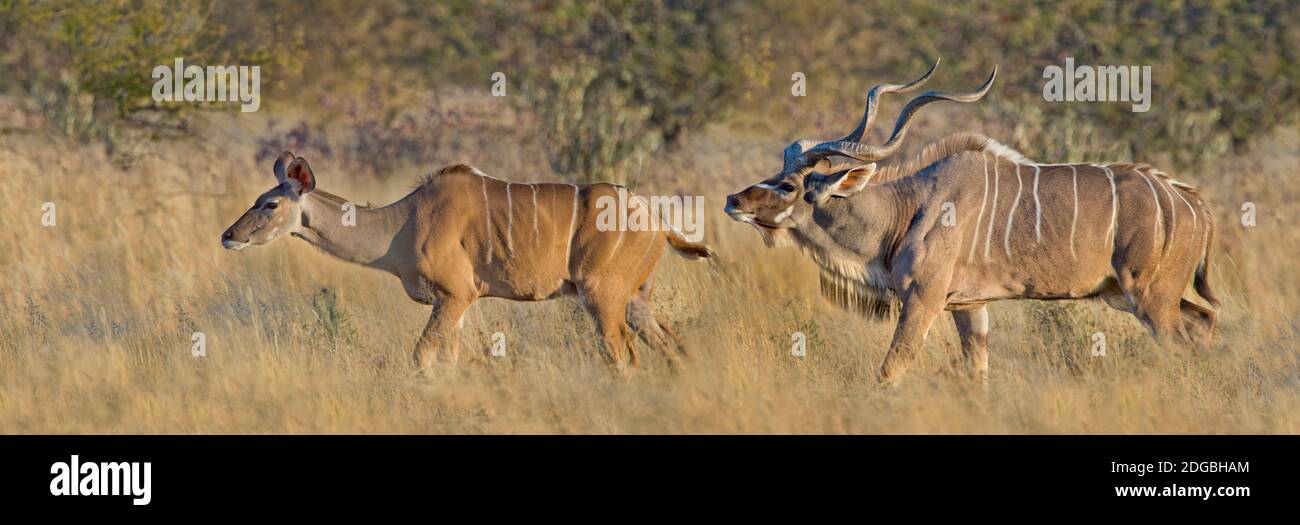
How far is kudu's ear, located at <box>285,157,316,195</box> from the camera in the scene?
7.54 m

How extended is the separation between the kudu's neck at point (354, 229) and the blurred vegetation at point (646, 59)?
4711 mm

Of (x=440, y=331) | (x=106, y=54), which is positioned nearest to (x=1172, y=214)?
(x=440, y=331)

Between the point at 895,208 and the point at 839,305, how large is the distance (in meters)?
0.76

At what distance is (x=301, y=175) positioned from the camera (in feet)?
24.9

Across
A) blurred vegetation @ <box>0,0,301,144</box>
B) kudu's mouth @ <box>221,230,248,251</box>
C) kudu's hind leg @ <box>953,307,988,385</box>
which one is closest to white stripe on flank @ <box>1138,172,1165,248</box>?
kudu's hind leg @ <box>953,307,988,385</box>

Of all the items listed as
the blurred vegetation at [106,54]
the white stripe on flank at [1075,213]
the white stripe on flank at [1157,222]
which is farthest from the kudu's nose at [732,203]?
the blurred vegetation at [106,54]

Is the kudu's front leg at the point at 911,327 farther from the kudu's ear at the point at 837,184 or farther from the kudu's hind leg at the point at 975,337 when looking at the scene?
the kudu's ear at the point at 837,184

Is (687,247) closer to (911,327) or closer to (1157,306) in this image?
(911,327)

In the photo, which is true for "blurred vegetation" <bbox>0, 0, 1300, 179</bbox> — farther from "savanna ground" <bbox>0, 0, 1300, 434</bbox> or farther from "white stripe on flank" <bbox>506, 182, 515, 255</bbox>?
"white stripe on flank" <bbox>506, 182, 515, 255</bbox>

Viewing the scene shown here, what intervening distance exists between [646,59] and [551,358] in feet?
29.1

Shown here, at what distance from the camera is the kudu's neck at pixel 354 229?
755 cm

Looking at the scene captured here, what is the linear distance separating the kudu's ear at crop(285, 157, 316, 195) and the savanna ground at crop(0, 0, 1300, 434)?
0.62 m

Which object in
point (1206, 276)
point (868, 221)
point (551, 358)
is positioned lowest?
point (551, 358)

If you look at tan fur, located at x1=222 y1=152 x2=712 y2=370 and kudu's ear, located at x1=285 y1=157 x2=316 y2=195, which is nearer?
tan fur, located at x1=222 y1=152 x2=712 y2=370
